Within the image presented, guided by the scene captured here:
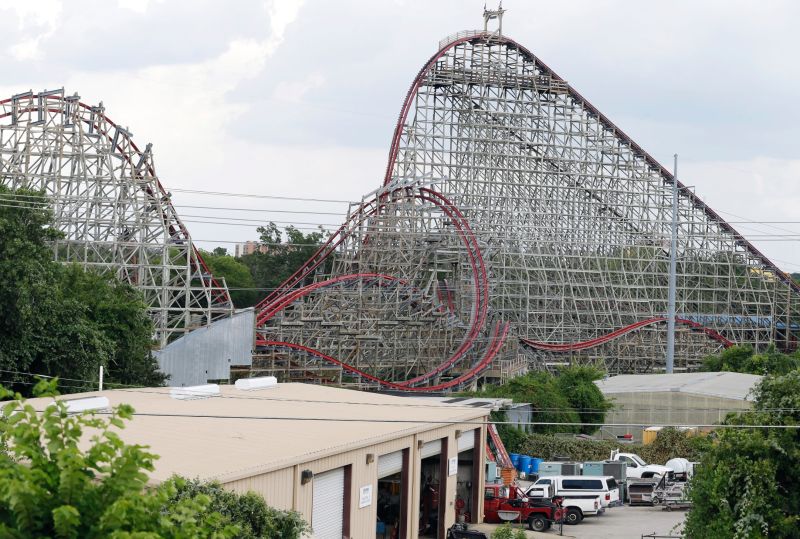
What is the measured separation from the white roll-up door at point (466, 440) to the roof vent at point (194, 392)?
398cm

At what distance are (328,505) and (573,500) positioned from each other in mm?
7281

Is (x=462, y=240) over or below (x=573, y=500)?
over

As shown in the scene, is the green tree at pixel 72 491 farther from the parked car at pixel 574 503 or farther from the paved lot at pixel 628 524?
the parked car at pixel 574 503

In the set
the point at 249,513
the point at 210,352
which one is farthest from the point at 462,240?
the point at 249,513

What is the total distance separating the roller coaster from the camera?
99.0 ft

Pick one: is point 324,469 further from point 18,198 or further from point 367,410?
point 18,198

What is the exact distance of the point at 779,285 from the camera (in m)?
41.2

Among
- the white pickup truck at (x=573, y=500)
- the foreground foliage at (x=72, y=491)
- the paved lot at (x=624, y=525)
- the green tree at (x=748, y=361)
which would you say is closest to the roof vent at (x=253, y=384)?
the paved lot at (x=624, y=525)

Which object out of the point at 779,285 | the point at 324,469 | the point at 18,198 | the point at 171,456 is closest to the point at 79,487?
the point at 171,456

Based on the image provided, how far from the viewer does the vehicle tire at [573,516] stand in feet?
60.9

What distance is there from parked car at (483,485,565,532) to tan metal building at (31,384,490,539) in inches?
15.4

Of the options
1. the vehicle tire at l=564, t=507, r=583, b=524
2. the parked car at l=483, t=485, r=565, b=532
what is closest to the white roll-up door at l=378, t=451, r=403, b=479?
the parked car at l=483, t=485, r=565, b=532

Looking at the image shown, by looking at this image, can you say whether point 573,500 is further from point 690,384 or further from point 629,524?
point 690,384

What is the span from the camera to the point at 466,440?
17.9 m
